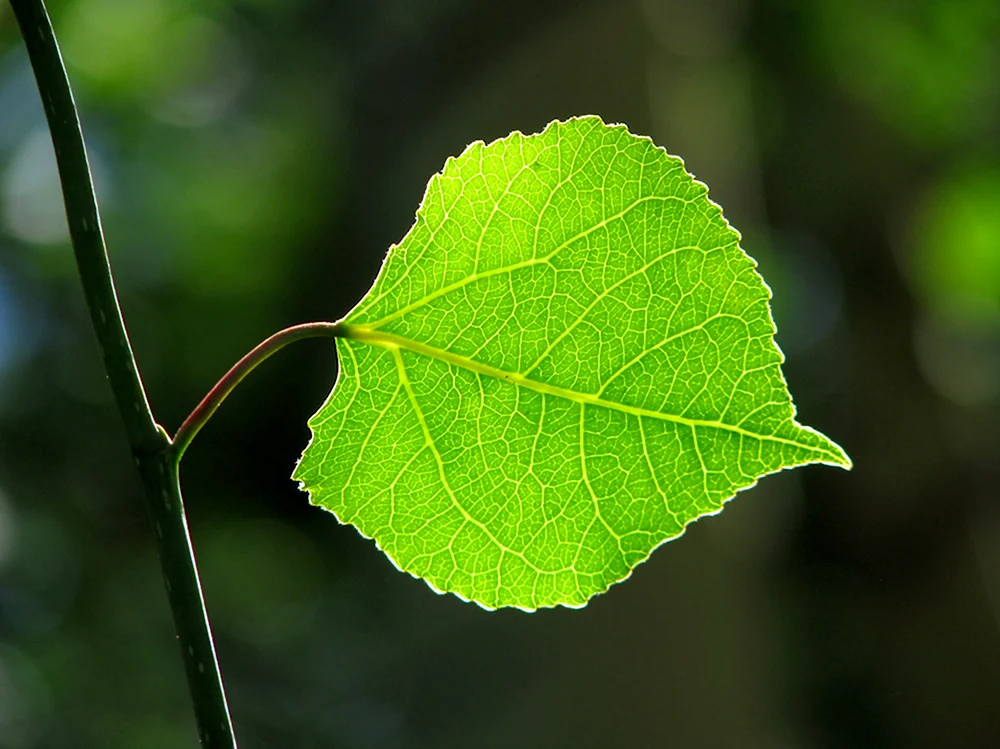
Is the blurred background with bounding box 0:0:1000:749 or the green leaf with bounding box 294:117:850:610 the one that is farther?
the blurred background with bounding box 0:0:1000:749

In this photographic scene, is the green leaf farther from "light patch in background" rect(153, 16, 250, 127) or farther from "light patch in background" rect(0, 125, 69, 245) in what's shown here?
"light patch in background" rect(153, 16, 250, 127)

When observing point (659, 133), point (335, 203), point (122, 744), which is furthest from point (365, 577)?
point (659, 133)

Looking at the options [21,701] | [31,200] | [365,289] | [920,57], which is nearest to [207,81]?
[31,200]

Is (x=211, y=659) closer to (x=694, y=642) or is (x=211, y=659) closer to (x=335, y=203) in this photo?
(x=694, y=642)

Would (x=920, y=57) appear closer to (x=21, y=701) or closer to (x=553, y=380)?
Result: (x=553, y=380)

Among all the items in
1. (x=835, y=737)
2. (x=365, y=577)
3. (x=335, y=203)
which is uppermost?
(x=335, y=203)

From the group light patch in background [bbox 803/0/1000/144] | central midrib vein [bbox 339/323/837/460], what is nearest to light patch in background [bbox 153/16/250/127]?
light patch in background [bbox 803/0/1000/144]
